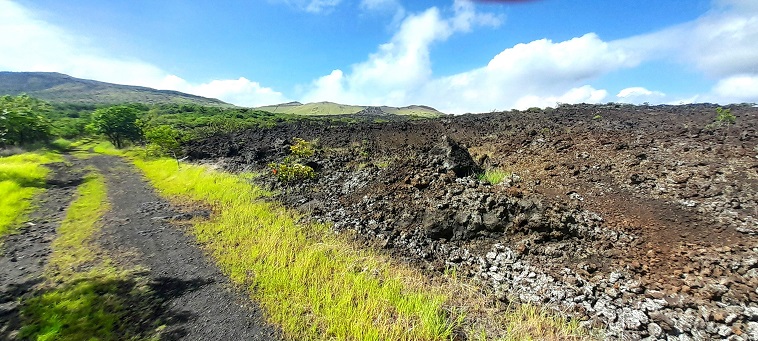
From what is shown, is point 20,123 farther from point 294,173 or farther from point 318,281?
point 318,281

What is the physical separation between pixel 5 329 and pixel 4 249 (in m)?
5.00

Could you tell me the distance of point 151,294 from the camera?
6023 millimetres

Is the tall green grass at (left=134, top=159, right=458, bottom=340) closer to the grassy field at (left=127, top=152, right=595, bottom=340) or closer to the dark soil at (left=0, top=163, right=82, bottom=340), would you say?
the grassy field at (left=127, top=152, right=595, bottom=340)

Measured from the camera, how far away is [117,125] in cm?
4519

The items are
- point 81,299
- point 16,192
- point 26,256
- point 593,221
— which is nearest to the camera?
point 81,299

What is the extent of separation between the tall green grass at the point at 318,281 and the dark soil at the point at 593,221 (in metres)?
1.20

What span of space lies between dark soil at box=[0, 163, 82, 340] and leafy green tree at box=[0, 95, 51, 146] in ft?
62.4

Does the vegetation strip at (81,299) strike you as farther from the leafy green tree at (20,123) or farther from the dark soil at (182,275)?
the leafy green tree at (20,123)

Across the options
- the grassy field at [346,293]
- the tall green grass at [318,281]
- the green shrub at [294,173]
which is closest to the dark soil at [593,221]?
the green shrub at [294,173]

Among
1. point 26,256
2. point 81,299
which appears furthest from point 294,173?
point 81,299

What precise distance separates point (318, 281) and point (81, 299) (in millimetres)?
4196

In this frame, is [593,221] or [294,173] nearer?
[593,221]

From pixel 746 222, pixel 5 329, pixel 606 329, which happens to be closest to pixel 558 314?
pixel 606 329

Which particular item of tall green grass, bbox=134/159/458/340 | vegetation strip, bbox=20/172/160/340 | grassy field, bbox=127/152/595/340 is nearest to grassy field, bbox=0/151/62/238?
vegetation strip, bbox=20/172/160/340
